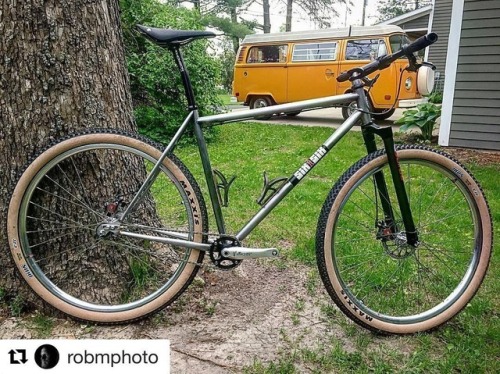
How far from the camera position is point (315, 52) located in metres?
8.98

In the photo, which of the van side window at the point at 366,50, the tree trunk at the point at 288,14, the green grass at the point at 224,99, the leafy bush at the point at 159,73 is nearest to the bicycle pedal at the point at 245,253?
the leafy bush at the point at 159,73

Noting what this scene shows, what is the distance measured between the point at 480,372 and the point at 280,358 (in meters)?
0.70

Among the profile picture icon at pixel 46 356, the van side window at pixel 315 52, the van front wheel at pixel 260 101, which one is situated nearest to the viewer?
the profile picture icon at pixel 46 356

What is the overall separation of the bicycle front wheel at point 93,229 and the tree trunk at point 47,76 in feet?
0.35

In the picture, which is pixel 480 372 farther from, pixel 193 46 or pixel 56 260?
pixel 193 46

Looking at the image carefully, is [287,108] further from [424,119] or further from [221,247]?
[424,119]

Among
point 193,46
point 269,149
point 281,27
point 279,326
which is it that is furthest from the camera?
point 281,27

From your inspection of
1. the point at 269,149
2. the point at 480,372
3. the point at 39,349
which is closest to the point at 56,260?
the point at 39,349

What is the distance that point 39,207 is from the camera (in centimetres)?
170

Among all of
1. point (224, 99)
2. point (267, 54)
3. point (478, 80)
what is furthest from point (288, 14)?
point (478, 80)

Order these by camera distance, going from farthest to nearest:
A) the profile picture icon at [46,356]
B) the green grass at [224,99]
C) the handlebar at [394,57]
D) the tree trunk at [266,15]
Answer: the tree trunk at [266,15] < the green grass at [224,99] < the handlebar at [394,57] < the profile picture icon at [46,356]

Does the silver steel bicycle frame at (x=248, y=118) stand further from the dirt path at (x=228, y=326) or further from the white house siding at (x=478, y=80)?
the white house siding at (x=478, y=80)

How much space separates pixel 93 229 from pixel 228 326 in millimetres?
685

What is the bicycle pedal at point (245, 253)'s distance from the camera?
1686mm
